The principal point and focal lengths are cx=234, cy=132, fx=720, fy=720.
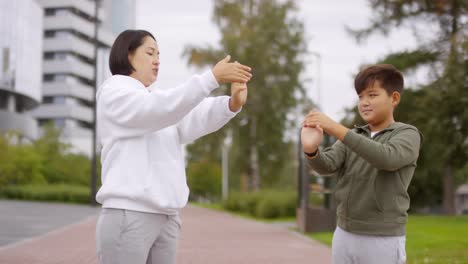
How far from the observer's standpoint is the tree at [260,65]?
119ft

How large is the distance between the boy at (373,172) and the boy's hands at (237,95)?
0.96 ft

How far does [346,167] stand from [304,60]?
3470cm

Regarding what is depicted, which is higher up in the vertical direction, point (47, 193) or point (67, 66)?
point (67, 66)

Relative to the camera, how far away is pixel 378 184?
3.05m

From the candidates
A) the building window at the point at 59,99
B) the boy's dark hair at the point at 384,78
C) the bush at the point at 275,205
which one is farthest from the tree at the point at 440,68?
the building window at the point at 59,99

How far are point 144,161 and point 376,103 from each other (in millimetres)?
1040

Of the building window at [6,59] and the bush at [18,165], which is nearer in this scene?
the bush at [18,165]

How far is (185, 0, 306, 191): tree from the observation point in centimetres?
3631

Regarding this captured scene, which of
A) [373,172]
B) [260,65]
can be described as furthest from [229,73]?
[260,65]

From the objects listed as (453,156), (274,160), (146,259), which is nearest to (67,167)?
(274,160)

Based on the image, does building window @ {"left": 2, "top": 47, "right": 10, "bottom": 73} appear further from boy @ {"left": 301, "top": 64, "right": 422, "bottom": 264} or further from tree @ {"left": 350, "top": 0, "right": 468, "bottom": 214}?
boy @ {"left": 301, "top": 64, "right": 422, "bottom": 264}

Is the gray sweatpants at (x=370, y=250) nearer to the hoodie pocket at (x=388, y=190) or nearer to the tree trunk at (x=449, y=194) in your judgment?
the hoodie pocket at (x=388, y=190)

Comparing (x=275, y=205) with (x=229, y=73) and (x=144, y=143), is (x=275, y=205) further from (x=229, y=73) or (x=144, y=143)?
(x=229, y=73)

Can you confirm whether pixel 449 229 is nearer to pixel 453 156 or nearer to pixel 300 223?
pixel 300 223
